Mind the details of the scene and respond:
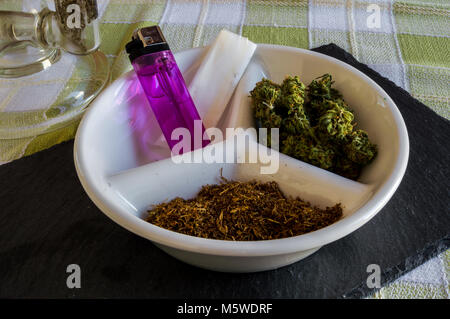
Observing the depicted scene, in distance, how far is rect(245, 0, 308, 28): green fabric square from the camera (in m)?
1.22

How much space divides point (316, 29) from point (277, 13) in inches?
4.9

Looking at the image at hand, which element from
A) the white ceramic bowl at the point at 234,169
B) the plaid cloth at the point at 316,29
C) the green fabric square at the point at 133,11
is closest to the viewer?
the white ceramic bowl at the point at 234,169

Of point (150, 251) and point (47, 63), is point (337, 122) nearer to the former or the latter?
point (150, 251)

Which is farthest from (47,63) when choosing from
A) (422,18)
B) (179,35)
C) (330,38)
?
(422,18)

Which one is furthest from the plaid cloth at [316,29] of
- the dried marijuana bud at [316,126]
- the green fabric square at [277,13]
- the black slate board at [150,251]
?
the dried marijuana bud at [316,126]

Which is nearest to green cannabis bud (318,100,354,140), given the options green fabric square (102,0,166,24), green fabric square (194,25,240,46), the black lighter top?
the black lighter top

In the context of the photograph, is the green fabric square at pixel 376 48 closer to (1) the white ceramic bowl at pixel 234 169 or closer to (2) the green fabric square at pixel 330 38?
(2) the green fabric square at pixel 330 38

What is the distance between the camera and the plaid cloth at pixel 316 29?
→ 102cm

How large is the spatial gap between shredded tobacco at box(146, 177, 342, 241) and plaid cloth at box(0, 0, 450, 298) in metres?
0.36

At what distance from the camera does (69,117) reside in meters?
0.95

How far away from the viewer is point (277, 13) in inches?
49.8

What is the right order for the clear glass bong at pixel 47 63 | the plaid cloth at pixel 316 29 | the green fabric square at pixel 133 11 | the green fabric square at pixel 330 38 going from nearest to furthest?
the clear glass bong at pixel 47 63
the plaid cloth at pixel 316 29
the green fabric square at pixel 330 38
the green fabric square at pixel 133 11

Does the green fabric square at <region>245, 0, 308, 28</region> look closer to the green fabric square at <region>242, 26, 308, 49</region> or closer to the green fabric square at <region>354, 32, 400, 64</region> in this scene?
the green fabric square at <region>242, 26, 308, 49</region>

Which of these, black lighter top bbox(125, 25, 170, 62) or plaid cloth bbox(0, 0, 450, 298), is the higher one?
black lighter top bbox(125, 25, 170, 62)
